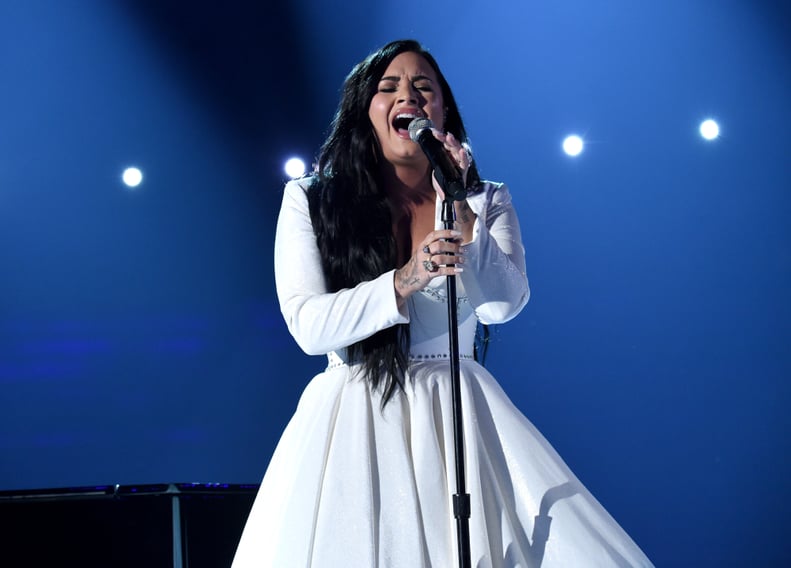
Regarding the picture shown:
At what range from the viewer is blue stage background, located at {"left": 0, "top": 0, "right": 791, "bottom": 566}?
2.80m

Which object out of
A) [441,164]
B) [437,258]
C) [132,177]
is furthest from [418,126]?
[132,177]

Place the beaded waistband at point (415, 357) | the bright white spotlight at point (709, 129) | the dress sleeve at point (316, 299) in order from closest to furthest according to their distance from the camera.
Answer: the dress sleeve at point (316, 299), the beaded waistband at point (415, 357), the bright white spotlight at point (709, 129)

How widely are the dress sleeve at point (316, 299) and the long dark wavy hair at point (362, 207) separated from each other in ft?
0.11

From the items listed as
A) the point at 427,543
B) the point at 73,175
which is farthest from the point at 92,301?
the point at 427,543

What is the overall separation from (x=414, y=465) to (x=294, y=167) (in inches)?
80.2

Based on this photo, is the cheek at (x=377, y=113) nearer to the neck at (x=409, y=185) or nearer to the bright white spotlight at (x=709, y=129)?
the neck at (x=409, y=185)

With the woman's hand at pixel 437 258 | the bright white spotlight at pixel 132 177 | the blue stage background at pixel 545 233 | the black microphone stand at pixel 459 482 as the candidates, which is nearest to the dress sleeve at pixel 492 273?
the woman's hand at pixel 437 258

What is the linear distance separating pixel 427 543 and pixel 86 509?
1.10m

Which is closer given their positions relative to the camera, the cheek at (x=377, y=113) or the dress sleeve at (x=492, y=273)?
the dress sleeve at (x=492, y=273)

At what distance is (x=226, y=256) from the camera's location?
3035 millimetres

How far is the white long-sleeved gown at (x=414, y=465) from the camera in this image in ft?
4.04

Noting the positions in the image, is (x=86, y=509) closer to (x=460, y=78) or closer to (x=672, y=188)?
(x=460, y=78)

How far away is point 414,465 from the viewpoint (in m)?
1.30

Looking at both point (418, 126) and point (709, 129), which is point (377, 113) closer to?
point (418, 126)
